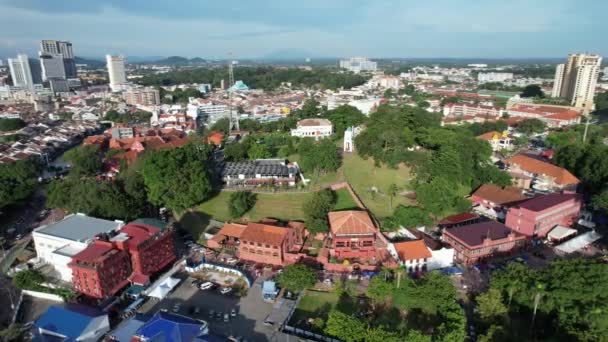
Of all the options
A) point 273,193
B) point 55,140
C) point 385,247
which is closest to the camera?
point 385,247

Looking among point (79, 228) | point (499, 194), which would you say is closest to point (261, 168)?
point (79, 228)

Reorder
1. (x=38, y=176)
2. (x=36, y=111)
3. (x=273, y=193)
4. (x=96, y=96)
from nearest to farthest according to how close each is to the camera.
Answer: (x=273, y=193)
(x=38, y=176)
(x=36, y=111)
(x=96, y=96)

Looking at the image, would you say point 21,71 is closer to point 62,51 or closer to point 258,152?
point 62,51

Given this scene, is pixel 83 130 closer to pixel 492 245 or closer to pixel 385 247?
pixel 385 247

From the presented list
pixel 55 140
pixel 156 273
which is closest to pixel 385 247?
pixel 156 273

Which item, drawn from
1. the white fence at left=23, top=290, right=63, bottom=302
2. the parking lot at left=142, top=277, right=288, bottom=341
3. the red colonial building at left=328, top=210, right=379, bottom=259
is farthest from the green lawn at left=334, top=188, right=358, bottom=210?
the white fence at left=23, top=290, right=63, bottom=302
